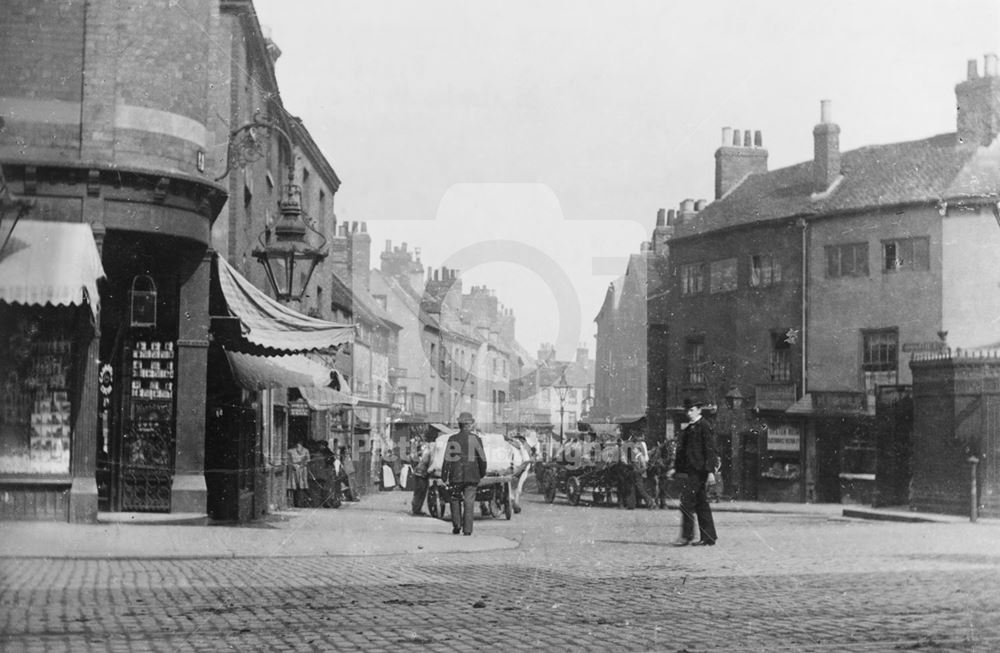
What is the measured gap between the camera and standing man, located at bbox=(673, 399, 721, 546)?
49.5 ft

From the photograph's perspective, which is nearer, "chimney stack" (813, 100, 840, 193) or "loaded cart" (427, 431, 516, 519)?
"loaded cart" (427, 431, 516, 519)

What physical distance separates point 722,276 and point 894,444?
15.6 metres

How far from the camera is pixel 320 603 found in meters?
9.10

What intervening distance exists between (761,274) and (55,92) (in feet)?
92.3

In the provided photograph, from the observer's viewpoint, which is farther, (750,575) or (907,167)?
(907,167)

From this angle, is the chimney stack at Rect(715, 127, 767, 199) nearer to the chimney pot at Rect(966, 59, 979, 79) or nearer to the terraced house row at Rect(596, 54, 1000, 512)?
the terraced house row at Rect(596, 54, 1000, 512)

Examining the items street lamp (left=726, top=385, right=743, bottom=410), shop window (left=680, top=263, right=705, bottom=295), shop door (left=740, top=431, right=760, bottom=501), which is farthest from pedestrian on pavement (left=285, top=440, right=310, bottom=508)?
shop window (left=680, top=263, right=705, bottom=295)

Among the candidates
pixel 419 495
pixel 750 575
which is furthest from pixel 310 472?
pixel 750 575

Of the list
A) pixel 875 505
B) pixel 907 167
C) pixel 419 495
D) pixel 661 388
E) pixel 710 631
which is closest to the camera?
pixel 710 631

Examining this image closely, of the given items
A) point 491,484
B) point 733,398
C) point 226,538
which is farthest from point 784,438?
point 226,538

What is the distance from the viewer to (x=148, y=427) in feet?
56.2

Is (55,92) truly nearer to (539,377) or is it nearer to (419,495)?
(419,495)

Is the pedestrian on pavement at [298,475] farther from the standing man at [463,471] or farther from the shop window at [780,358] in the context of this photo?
the shop window at [780,358]

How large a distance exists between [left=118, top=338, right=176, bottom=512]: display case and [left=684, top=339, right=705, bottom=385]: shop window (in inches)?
1097
